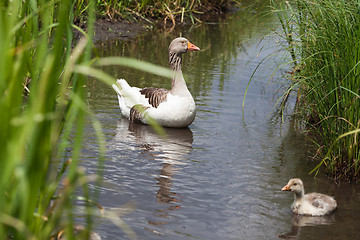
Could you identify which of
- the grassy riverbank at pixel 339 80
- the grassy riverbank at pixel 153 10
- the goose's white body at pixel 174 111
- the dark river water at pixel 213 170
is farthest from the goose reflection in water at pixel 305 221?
the grassy riverbank at pixel 153 10

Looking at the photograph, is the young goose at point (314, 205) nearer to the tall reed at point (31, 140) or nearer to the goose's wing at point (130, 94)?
the tall reed at point (31, 140)

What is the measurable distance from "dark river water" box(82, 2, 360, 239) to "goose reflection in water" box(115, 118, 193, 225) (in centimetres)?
1

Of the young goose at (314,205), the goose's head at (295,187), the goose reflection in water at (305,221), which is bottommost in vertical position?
the goose reflection in water at (305,221)

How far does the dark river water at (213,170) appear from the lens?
6.00m

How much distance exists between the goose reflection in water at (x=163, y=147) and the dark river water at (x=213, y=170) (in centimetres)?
1

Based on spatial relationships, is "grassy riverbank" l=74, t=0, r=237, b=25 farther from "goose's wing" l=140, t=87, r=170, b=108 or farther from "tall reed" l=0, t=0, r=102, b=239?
"tall reed" l=0, t=0, r=102, b=239

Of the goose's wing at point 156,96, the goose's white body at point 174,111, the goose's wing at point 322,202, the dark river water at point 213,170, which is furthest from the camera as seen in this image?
the goose's wing at point 156,96

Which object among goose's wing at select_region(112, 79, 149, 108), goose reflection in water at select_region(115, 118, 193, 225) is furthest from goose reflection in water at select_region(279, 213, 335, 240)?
goose's wing at select_region(112, 79, 149, 108)

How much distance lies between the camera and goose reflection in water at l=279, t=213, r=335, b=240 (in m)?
6.05

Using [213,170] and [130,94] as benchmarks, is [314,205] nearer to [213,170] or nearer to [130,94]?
[213,170]

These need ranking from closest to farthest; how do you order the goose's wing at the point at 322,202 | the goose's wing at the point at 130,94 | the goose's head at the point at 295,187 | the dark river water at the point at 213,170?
the dark river water at the point at 213,170, the goose's wing at the point at 322,202, the goose's head at the point at 295,187, the goose's wing at the point at 130,94

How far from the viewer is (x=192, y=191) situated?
6.84 metres

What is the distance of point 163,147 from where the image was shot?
27.9 feet

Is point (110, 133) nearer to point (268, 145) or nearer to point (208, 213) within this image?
point (268, 145)
